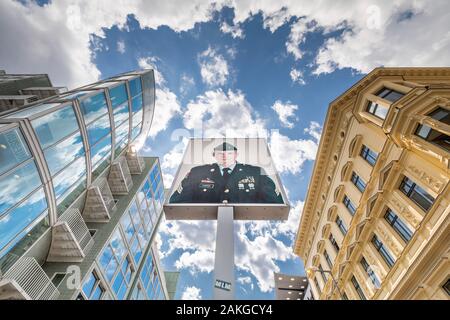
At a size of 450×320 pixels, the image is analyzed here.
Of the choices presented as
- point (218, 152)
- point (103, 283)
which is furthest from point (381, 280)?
point (103, 283)

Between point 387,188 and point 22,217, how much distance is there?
65.7 ft

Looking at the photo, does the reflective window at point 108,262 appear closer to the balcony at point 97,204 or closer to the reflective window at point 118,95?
the balcony at point 97,204

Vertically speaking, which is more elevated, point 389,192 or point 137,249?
point 389,192

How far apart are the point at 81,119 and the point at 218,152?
8.71m

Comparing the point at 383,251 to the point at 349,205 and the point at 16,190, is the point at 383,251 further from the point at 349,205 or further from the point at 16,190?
the point at 16,190

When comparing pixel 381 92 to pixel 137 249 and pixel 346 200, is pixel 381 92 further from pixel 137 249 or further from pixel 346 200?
pixel 137 249

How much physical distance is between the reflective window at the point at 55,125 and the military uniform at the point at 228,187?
6.98 meters

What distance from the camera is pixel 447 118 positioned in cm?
1032

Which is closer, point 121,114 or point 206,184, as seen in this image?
point 206,184

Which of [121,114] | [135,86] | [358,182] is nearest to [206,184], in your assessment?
[121,114]

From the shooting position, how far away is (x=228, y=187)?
1155 cm

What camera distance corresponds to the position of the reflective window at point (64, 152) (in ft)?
35.4

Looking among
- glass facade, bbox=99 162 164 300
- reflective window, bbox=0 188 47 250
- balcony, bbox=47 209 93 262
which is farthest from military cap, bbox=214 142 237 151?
glass facade, bbox=99 162 164 300

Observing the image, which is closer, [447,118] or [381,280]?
[447,118]
